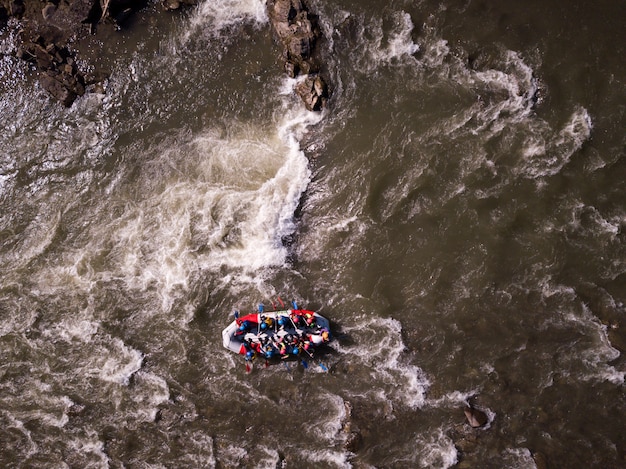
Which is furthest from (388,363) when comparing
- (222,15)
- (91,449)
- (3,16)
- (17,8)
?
(3,16)

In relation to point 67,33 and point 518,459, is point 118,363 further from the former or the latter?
point 518,459

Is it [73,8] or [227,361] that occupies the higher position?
[73,8]

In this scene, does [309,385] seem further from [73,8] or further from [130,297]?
[73,8]

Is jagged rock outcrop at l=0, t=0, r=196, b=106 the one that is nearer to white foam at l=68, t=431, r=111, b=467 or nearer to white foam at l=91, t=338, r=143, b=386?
white foam at l=91, t=338, r=143, b=386

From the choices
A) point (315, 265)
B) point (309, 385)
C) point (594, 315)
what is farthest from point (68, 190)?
point (594, 315)

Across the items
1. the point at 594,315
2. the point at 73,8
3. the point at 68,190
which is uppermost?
the point at 73,8
